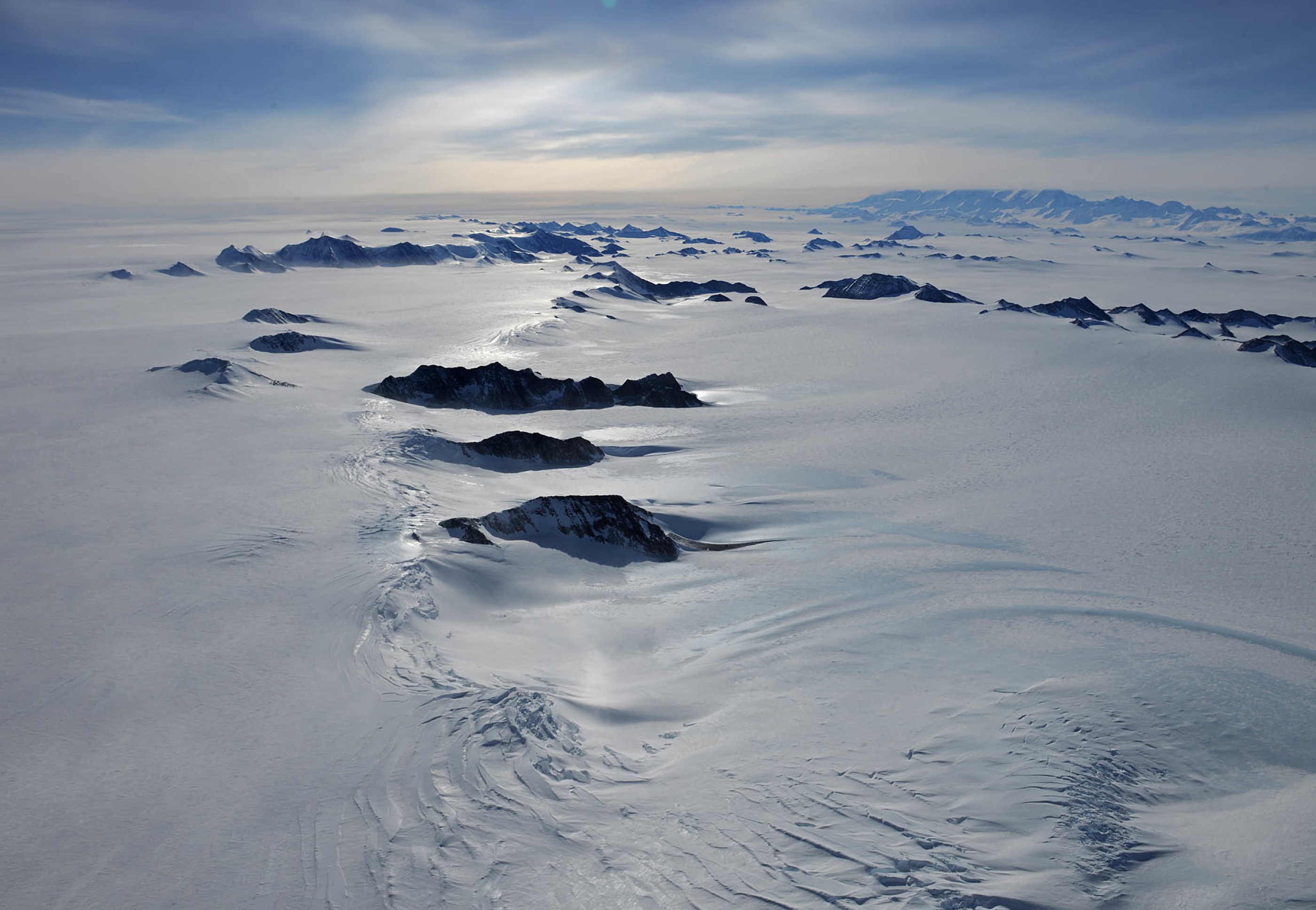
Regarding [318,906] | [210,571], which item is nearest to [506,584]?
[210,571]

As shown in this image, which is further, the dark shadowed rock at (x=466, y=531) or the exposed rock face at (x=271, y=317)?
the exposed rock face at (x=271, y=317)

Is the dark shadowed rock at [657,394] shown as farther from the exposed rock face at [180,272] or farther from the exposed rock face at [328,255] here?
the exposed rock face at [328,255]

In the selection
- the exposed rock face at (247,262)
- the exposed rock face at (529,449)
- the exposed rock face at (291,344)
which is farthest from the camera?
the exposed rock face at (247,262)

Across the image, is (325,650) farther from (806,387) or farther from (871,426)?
(806,387)

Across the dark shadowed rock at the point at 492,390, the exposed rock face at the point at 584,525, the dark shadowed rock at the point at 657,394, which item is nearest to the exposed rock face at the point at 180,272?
the dark shadowed rock at the point at 492,390

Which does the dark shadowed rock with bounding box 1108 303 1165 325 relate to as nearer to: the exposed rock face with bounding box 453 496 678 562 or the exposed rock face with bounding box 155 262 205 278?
→ the exposed rock face with bounding box 453 496 678 562

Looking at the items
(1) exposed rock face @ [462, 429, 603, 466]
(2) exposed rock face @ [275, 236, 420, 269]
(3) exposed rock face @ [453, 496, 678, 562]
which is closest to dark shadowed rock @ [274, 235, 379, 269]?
(2) exposed rock face @ [275, 236, 420, 269]
